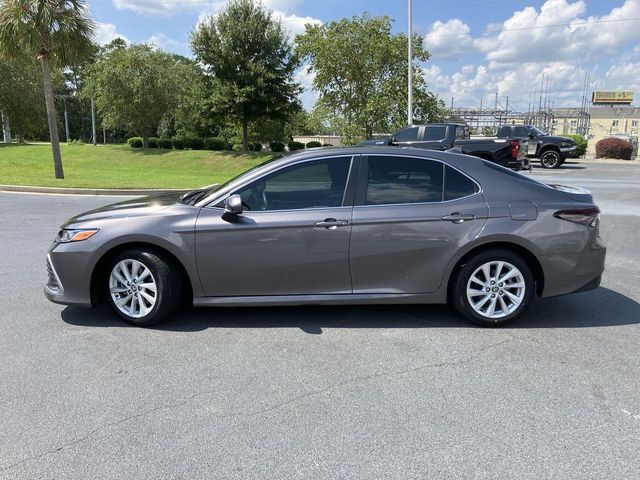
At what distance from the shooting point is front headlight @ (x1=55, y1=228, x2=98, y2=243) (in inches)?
177

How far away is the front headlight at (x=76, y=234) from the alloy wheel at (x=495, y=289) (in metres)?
3.31

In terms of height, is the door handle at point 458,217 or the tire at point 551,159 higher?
the door handle at point 458,217

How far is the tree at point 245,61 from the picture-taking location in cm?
2927

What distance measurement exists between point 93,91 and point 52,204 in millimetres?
27196

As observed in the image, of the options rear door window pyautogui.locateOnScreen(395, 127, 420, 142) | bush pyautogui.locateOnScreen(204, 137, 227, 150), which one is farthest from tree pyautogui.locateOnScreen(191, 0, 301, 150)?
rear door window pyautogui.locateOnScreen(395, 127, 420, 142)

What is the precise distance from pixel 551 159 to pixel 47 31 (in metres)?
22.4

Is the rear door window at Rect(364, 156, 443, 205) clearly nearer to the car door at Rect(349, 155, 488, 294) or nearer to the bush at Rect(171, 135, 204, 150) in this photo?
the car door at Rect(349, 155, 488, 294)

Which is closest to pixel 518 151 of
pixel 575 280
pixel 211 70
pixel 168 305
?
pixel 575 280

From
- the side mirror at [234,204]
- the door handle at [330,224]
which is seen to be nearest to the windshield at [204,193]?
the side mirror at [234,204]

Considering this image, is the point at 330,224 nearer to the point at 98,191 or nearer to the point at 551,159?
the point at 98,191

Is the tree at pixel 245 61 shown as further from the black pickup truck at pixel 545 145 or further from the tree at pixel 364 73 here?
the black pickup truck at pixel 545 145

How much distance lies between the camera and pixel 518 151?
673 inches

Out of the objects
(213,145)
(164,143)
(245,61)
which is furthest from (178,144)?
(245,61)

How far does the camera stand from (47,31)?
732 inches
